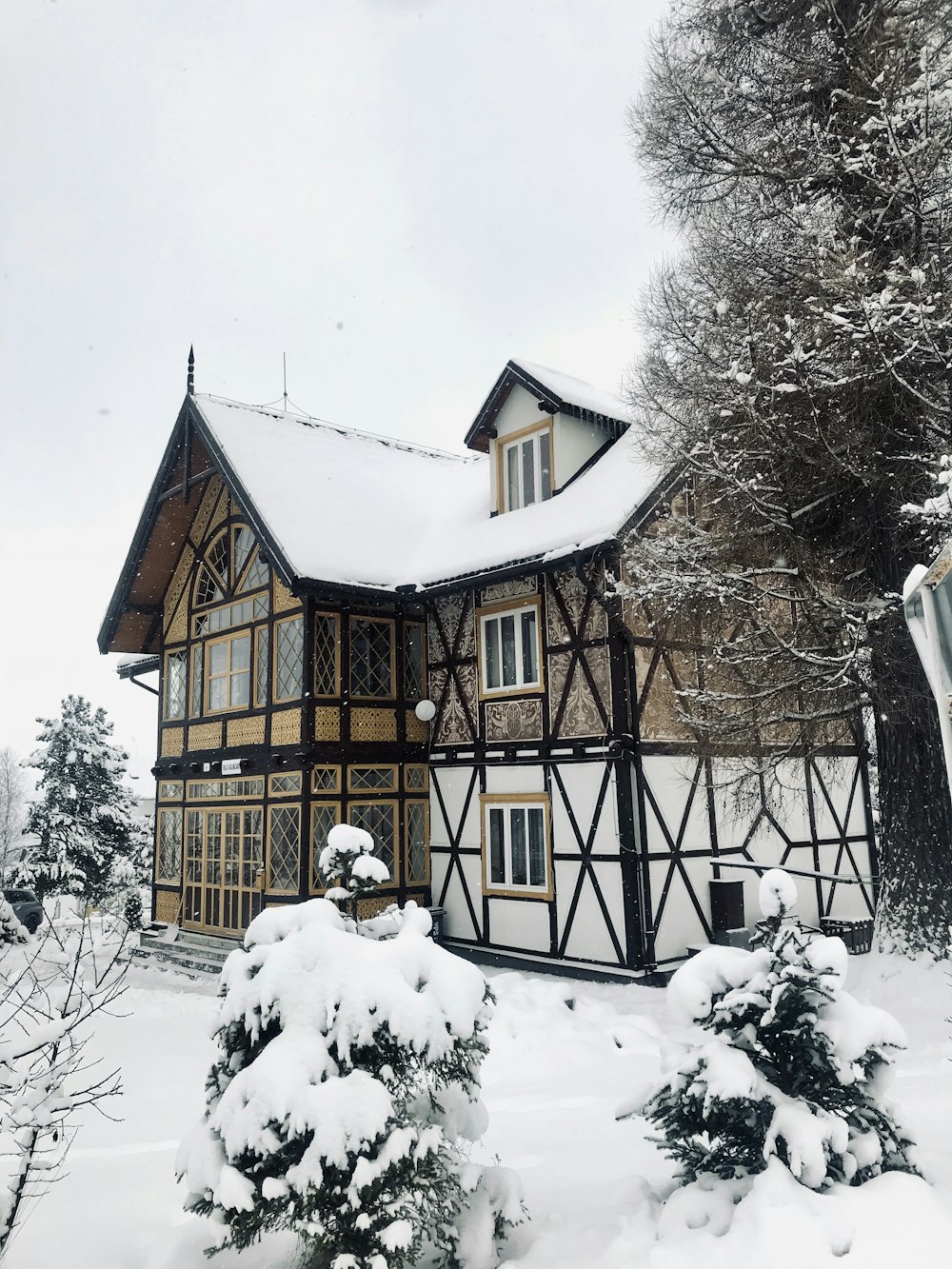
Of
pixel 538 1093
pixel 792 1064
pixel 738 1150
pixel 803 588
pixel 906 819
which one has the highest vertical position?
pixel 803 588

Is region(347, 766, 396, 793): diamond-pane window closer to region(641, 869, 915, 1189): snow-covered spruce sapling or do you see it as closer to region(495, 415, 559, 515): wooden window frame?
region(495, 415, 559, 515): wooden window frame

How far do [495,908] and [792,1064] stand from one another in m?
10.1

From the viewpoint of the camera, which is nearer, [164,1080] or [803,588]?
[164,1080]

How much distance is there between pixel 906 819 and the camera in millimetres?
11398

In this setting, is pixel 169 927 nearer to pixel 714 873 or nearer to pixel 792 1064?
pixel 714 873

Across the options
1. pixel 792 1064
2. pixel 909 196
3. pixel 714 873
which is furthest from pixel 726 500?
pixel 792 1064

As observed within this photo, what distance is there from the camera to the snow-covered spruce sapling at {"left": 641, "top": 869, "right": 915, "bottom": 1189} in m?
4.64

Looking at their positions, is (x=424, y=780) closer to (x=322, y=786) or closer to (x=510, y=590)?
(x=322, y=786)

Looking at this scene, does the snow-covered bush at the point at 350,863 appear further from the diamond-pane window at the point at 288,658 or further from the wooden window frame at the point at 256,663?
the wooden window frame at the point at 256,663

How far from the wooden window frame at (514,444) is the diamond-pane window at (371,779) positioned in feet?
15.6

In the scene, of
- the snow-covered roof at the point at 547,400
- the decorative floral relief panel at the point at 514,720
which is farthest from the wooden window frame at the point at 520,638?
the snow-covered roof at the point at 547,400

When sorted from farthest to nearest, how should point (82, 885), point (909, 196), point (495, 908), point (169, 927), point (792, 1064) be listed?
point (82, 885) < point (169, 927) < point (495, 908) < point (909, 196) < point (792, 1064)

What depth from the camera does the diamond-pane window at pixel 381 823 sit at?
51.1ft

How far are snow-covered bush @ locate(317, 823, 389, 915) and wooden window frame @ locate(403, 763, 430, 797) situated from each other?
10.5 meters
